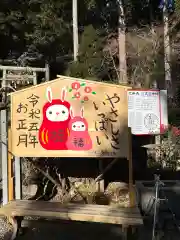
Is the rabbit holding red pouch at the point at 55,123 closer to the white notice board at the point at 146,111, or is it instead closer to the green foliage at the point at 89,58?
the white notice board at the point at 146,111

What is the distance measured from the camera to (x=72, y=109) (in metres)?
4.66

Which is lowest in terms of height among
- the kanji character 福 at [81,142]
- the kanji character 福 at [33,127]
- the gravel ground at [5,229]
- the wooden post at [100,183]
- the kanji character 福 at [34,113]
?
the gravel ground at [5,229]

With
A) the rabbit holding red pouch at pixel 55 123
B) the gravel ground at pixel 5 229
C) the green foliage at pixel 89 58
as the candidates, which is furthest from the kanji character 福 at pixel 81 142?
the green foliage at pixel 89 58

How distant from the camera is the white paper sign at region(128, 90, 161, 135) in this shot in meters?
6.02

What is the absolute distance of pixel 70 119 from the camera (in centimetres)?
466

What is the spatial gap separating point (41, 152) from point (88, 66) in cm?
1027

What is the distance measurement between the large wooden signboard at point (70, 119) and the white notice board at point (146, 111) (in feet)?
5.09

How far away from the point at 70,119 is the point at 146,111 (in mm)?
1843

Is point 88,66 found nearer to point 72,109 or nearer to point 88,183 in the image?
point 88,183

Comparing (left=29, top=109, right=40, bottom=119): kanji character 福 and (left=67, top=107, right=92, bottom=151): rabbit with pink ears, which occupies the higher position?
(left=29, top=109, right=40, bottom=119): kanji character 福

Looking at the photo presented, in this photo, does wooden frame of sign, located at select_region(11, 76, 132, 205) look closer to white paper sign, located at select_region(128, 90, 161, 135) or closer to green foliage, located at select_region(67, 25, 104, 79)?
white paper sign, located at select_region(128, 90, 161, 135)

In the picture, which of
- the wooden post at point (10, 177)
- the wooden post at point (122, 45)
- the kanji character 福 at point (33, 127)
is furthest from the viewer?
the wooden post at point (122, 45)

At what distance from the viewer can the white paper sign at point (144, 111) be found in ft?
19.8

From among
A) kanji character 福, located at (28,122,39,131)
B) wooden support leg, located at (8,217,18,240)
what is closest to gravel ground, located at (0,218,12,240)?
wooden support leg, located at (8,217,18,240)
